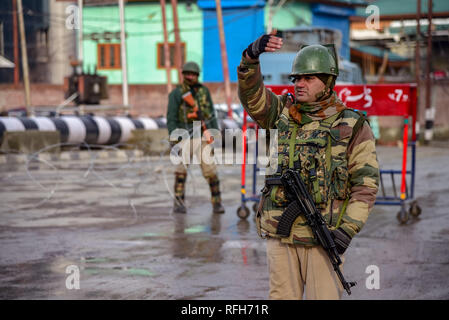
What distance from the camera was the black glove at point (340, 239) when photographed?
13.6 ft

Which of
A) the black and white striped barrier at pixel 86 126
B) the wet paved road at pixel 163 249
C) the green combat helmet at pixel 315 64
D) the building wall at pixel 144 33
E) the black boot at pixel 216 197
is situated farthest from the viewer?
the building wall at pixel 144 33

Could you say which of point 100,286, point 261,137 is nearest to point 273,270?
point 100,286

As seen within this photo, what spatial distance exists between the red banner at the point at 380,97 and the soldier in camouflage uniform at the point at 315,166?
569 centimetres

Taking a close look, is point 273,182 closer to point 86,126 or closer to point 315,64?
point 315,64

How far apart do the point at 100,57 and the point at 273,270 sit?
48.3 meters

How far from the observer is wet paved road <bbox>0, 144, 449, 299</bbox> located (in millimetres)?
6660

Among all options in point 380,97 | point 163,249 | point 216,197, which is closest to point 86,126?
point 216,197

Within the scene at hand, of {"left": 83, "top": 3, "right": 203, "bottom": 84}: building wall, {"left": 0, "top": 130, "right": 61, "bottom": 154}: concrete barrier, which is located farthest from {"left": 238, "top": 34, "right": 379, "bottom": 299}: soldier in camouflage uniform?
{"left": 83, "top": 3, "right": 203, "bottom": 84}: building wall

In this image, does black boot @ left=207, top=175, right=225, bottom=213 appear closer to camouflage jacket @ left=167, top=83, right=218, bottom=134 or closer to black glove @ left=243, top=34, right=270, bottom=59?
camouflage jacket @ left=167, top=83, right=218, bottom=134

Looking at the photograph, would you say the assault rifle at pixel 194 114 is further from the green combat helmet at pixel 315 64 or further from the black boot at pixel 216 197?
the green combat helmet at pixel 315 64

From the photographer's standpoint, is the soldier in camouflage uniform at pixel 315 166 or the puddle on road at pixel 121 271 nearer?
the soldier in camouflage uniform at pixel 315 166

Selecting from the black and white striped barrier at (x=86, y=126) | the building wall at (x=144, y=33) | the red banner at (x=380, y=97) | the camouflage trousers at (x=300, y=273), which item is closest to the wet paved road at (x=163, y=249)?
the red banner at (x=380, y=97)

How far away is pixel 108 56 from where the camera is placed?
5112cm

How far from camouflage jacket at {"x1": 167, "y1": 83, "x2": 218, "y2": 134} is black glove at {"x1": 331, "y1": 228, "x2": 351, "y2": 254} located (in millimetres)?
6804
